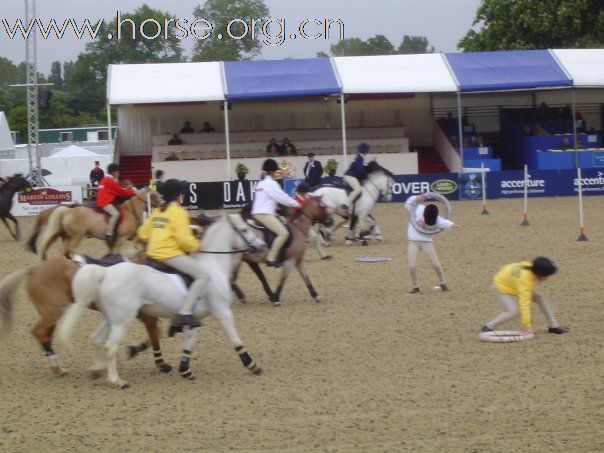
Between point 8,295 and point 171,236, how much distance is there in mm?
1845

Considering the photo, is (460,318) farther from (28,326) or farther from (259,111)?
(259,111)

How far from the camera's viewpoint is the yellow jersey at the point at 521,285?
36.9 feet

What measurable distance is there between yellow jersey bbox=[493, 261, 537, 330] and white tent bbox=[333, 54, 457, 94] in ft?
83.9

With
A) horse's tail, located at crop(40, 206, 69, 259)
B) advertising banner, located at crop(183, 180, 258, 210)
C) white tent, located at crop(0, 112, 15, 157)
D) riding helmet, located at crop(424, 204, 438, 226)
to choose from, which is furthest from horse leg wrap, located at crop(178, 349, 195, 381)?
white tent, located at crop(0, 112, 15, 157)

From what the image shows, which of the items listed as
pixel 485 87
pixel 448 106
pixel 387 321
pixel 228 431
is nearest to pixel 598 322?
pixel 387 321

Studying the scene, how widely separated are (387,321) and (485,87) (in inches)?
987

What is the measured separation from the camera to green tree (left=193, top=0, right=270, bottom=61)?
109 m

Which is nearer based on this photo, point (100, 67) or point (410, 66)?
point (410, 66)

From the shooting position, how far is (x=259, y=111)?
4559cm

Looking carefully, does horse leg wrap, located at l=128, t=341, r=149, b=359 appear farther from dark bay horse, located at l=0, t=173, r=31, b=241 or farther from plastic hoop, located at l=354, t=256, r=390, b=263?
dark bay horse, located at l=0, t=173, r=31, b=241

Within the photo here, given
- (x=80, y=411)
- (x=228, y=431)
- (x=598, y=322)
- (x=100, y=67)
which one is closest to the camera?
(x=228, y=431)

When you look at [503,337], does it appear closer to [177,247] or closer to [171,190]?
[177,247]

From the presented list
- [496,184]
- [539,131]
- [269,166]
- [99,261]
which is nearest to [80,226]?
[269,166]

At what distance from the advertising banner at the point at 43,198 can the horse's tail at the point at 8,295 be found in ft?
73.5
